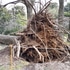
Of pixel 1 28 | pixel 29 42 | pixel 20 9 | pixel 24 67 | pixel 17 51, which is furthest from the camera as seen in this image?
pixel 20 9

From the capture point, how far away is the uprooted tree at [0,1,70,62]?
500cm

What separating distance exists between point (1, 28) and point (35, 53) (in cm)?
762

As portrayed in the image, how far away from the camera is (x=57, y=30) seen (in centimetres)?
548

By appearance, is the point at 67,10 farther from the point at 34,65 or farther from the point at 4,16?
the point at 34,65

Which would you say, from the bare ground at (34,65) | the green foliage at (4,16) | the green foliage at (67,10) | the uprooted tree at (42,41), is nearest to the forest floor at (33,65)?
the bare ground at (34,65)

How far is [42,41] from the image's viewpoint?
5.12m

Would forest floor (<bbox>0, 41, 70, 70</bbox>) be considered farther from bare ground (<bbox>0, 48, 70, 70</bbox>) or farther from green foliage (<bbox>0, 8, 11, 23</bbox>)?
green foliage (<bbox>0, 8, 11, 23</bbox>)

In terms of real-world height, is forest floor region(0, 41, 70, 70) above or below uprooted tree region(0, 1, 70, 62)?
below

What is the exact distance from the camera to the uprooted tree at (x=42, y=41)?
16.4 feet

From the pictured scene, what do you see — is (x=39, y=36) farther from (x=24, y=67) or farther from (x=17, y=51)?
(x=24, y=67)

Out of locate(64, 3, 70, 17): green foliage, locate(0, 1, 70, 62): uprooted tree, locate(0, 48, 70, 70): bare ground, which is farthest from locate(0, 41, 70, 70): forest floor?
locate(64, 3, 70, 17): green foliage

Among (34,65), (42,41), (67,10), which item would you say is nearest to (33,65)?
(34,65)

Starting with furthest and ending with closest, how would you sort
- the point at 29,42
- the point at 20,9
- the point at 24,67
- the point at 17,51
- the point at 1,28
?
the point at 20,9 → the point at 1,28 → the point at 29,42 → the point at 17,51 → the point at 24,67

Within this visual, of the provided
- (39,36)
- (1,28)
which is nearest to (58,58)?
(39,36)
